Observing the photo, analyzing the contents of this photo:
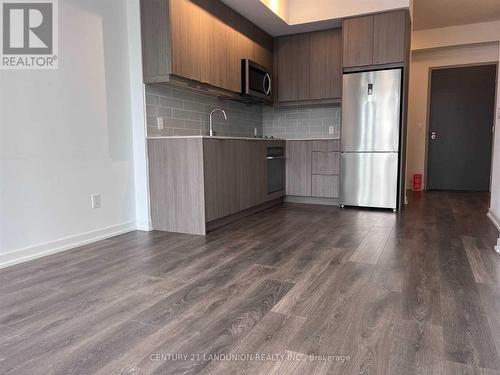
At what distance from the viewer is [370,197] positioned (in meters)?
4.34

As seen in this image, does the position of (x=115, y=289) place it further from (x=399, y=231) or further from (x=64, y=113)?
(x=399, y=231)

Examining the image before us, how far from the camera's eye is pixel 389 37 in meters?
4.08

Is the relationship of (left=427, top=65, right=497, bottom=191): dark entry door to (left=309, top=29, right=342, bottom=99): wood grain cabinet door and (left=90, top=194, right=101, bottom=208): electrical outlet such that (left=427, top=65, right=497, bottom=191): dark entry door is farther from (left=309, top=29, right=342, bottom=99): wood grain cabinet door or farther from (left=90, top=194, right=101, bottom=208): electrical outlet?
(left=90, top=194, right=101, bottom=208): electrical outlet

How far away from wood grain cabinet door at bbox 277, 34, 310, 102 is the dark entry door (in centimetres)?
289

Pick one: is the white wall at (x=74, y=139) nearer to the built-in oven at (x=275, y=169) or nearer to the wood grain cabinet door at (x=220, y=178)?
the wood grain cabinet door at (x=220, y=178)

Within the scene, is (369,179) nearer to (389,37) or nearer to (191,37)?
(389,37)

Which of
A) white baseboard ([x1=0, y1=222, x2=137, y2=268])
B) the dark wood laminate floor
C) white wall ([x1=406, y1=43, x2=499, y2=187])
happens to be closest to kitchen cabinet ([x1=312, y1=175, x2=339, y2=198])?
the dark wood laminate floor

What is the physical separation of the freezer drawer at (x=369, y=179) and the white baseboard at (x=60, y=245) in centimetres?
257

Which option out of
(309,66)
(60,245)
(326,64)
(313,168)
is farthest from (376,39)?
(60,245)

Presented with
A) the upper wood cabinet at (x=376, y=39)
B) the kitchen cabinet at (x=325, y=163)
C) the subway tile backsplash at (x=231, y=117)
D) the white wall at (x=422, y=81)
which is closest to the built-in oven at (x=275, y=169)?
the kitchen cabinet at (x=325, y=163)

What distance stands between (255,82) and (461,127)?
4.02m

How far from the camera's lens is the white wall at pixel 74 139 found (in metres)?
2.38

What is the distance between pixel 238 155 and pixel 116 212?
4.26 feet

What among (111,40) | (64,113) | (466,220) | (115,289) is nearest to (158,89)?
(111,40)
